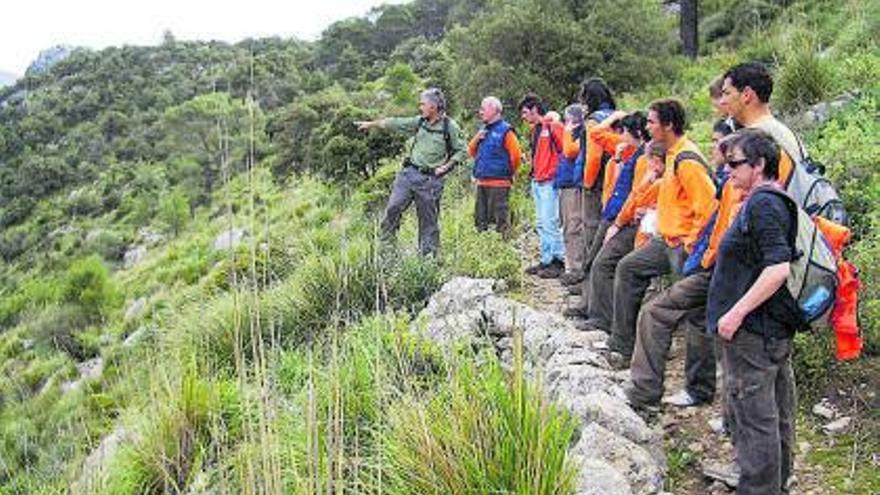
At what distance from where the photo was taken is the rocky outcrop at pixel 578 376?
3.72 m

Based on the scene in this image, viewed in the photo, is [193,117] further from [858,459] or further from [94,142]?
[858,459]

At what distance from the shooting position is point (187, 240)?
1630 inches

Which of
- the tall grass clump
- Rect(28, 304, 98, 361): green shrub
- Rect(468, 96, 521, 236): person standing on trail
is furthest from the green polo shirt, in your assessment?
Rect(28, 304, 98, 361): green shrub

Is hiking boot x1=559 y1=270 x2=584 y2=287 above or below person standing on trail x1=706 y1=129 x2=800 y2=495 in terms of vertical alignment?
below

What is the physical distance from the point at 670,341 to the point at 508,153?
13.7 feet

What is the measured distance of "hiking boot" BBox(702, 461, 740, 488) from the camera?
163 inches

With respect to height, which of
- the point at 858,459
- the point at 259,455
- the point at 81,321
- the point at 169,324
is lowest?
the point at 81,321

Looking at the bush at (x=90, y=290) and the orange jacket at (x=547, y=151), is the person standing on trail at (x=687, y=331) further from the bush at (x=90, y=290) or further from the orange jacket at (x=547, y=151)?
the bush at (x=90, y=290)

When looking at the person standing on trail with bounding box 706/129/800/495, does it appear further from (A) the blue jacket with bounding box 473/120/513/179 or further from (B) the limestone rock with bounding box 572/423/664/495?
(A) the blue jacket with bounding box 473/120/513/179

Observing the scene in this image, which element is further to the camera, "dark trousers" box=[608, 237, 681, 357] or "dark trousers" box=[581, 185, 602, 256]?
"dark trousers" box=[581, 185, 602, 256]

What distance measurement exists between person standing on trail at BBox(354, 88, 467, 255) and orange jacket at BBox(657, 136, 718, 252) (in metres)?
3.37

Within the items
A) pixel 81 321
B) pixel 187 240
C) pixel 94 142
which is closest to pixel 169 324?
pixel 81 321

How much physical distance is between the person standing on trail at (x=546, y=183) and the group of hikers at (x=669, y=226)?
1 cm

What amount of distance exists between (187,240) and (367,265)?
35.5 m
